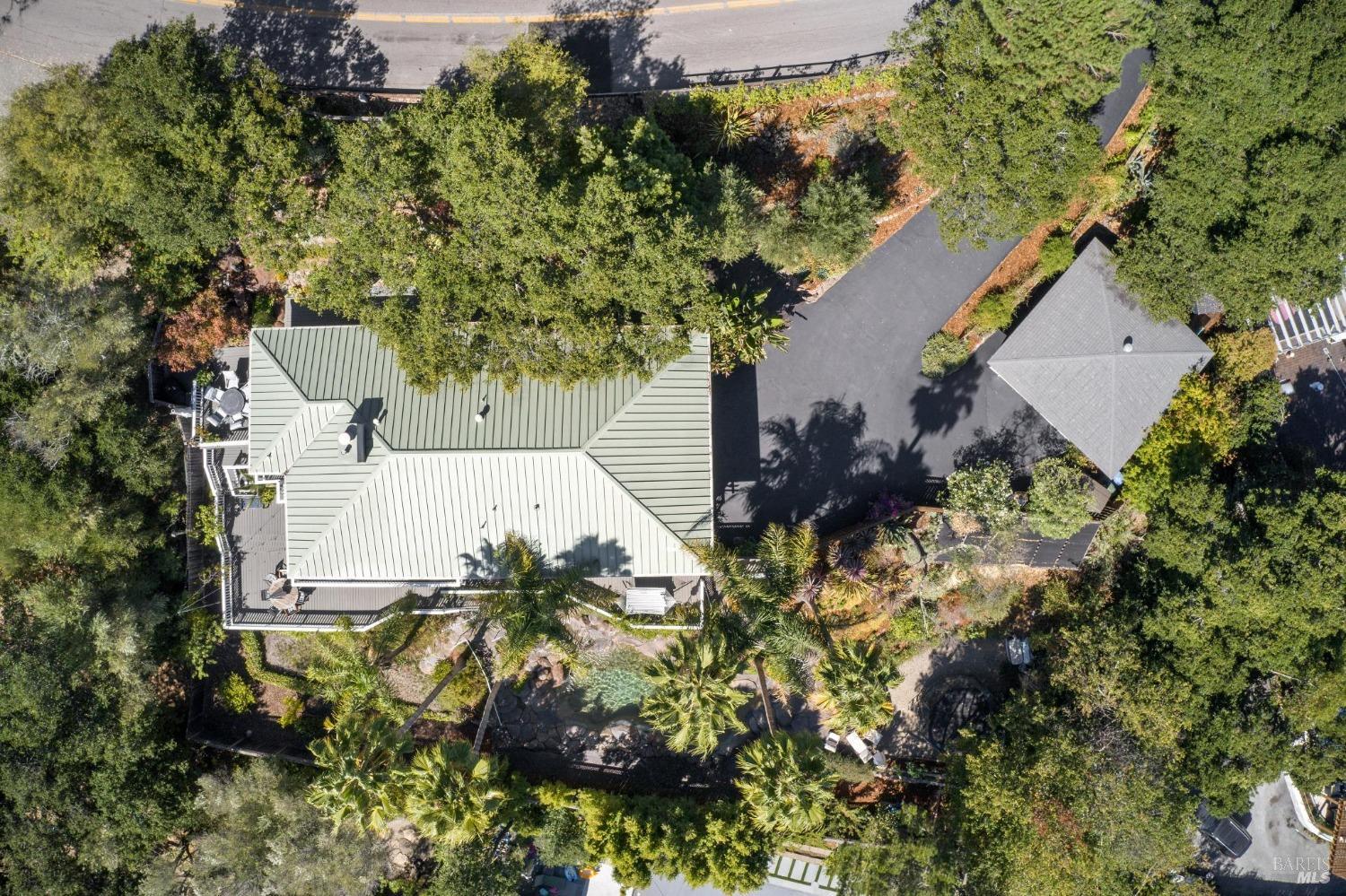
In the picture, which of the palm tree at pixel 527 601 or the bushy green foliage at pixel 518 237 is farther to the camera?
the palm tree at pixel 527 601

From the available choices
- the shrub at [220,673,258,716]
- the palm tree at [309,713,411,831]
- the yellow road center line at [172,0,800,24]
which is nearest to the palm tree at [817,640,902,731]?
the palm tree at [309,713,411,831]

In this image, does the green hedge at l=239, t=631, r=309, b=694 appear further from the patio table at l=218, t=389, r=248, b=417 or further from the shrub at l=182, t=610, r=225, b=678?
the patio table at l=218, t=389, r=248, b=417

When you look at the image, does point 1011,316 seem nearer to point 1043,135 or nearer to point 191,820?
point 1043,135

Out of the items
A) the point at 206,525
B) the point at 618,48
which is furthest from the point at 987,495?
the point at 206,525

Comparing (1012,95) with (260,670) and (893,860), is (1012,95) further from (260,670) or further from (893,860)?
(260,670)

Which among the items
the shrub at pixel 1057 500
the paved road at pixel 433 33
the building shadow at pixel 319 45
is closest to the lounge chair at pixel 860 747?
the shrub at pixel 1057 500

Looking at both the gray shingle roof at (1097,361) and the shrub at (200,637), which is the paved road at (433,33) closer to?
the gray shingle roof at (1097,361)
